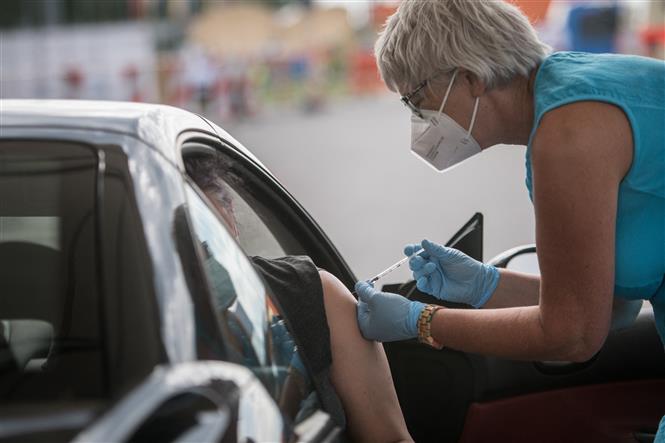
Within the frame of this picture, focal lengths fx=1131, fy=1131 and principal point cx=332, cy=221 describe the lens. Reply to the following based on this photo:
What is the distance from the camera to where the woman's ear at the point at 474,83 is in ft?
7.46

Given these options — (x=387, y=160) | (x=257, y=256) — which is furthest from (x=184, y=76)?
(x=257, y=256)

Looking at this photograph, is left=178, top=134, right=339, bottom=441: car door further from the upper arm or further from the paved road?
the paved road

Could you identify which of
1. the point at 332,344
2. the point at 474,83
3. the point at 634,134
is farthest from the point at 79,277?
the point at 634,134

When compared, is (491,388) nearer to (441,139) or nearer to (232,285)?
(441,139)

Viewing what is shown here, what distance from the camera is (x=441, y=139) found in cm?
252

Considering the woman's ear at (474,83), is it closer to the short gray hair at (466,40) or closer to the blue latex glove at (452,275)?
the short gray hair at (466,40)

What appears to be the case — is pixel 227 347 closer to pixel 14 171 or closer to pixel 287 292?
pixel 14 171

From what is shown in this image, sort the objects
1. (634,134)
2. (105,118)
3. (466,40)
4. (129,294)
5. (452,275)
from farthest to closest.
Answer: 1. (452,275)
2. (466,40)
3. (634,134)
4. (105,118)
5. (129,294)

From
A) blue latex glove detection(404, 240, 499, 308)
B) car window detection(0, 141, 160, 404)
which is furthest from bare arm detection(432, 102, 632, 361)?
car window detection(0, 141, 160, 404)

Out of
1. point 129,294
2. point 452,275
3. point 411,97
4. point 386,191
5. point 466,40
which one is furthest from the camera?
point 386,191

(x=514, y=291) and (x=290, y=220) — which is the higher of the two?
(x=290, y=220)

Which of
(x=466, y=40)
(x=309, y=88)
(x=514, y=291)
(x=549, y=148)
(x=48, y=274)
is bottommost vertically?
(x=309, y=88)

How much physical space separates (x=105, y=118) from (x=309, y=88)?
28.8 metres

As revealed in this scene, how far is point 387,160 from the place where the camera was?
14328 mm
